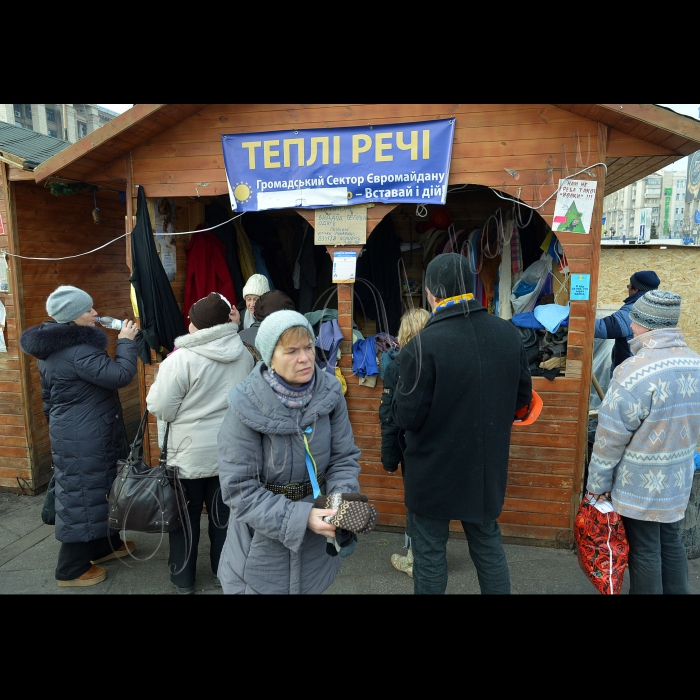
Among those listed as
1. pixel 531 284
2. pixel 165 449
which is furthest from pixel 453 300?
pixel 531 284

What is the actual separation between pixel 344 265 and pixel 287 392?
2223 mm

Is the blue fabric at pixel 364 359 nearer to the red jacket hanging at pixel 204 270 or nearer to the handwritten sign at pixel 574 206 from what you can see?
the handwritten sign at pixel 574 206

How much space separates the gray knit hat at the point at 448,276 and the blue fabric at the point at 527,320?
195cm

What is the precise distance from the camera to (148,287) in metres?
4.46

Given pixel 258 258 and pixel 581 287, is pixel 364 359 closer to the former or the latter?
pixel 581 287

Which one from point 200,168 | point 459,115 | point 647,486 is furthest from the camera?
point 200,168

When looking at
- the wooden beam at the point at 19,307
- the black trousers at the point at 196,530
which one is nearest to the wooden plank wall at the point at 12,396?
the wooden beam at the point at 19,307

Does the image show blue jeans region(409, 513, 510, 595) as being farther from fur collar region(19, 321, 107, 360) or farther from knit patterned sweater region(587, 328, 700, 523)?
fur collar region(19, 321, 107, 360)

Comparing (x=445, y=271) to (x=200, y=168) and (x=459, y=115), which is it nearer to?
(x=459, y=115)

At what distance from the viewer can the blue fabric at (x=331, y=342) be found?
4.26m

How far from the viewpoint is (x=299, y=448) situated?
2156mm

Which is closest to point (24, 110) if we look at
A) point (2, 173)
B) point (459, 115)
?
point (2, 173)

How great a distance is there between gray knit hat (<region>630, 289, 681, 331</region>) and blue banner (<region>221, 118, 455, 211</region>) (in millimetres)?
1741

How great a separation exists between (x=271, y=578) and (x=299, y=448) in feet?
1.86
